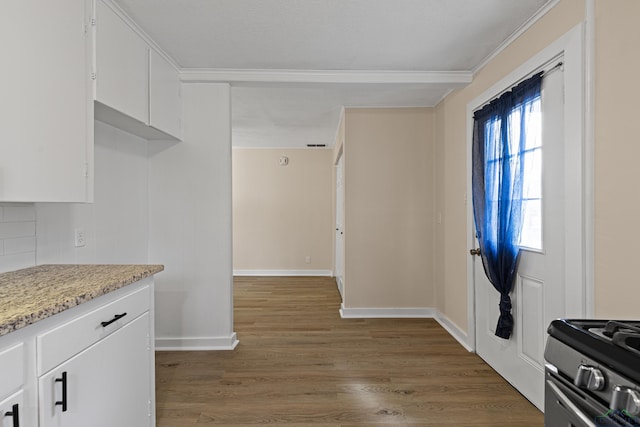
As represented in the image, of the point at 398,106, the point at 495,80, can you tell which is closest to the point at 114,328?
the point at 495,80

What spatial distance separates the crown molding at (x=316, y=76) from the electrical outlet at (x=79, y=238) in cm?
145

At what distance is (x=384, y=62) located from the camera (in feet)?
8.55

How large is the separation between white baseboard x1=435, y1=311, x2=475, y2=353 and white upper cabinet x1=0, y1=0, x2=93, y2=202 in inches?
116

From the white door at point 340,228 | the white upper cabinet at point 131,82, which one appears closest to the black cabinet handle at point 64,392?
the white upper cabinet at point 131,82

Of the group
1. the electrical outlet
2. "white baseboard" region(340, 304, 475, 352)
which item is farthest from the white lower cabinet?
"white baseboard" region(340, 304, 475, 352)

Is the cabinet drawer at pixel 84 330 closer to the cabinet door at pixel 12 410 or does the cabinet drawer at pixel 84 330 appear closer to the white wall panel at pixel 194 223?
the cabinet door at pixel 12 410

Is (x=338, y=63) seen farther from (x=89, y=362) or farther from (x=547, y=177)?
(x=89, y=362)

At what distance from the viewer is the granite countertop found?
954mm

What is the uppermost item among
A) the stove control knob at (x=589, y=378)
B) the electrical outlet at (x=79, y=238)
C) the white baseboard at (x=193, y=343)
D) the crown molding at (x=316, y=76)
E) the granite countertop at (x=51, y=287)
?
the crown molding at (x=316, y=76)

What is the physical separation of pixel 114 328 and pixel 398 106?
330 cm

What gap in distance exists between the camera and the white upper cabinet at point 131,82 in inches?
70.1

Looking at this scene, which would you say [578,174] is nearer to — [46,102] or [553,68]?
[553,68]

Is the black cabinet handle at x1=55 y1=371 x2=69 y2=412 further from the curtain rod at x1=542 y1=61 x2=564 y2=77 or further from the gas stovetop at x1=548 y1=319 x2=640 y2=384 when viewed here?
the curtain rod at x1=542 y1=61 x2=564 y2=77

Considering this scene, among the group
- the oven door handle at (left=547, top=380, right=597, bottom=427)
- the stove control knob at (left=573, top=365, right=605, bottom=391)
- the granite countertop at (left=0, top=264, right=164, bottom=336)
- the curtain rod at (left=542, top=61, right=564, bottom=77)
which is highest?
the curtain rod at (left=542, top=61, right=564, bottom=77)
